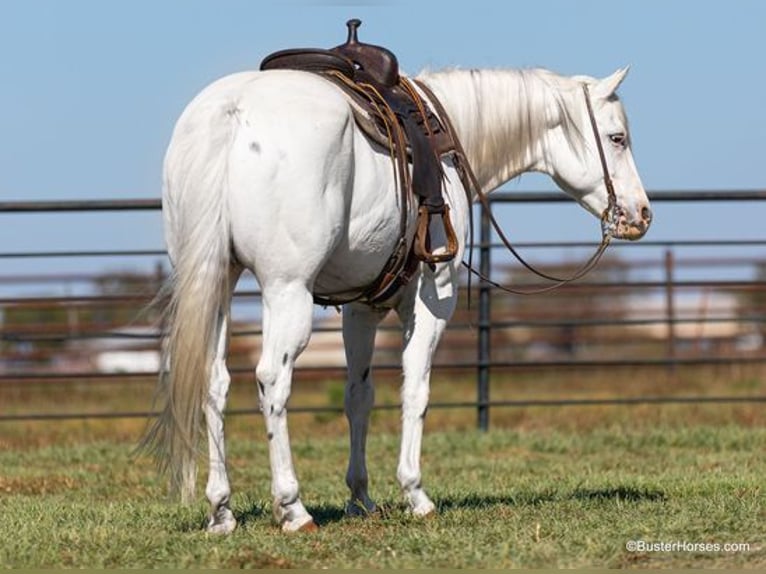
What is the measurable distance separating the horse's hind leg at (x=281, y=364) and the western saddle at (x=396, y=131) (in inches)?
20.9

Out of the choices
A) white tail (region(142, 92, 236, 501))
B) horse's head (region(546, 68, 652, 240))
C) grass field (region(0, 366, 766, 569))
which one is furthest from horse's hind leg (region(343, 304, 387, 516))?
horse's head (region(546, 68, 652, 240))

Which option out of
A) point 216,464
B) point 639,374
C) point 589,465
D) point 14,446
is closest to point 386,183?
point 216,464

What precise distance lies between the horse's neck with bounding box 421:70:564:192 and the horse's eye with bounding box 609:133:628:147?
0.30 meters

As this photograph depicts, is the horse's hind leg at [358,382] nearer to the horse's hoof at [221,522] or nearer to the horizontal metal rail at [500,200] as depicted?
the horse's hoof at [221,522]

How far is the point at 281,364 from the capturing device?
5.05 meters

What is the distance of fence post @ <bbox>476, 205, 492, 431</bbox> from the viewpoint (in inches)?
407

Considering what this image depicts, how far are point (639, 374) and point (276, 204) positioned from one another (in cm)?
1415

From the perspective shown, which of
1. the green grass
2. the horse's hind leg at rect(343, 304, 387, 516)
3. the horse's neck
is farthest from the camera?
the horse's neck

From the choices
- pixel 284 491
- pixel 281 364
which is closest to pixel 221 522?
pixel 284 491

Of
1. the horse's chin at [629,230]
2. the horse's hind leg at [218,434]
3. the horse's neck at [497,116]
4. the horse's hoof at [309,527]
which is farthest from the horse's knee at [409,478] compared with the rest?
the horse's chin at [629,230]

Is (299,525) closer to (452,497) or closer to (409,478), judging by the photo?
(409,478)

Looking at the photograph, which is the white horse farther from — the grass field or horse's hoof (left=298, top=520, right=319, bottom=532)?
the grass field

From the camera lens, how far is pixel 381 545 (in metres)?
4.82

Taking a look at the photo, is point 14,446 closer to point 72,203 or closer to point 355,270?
point 72,203
